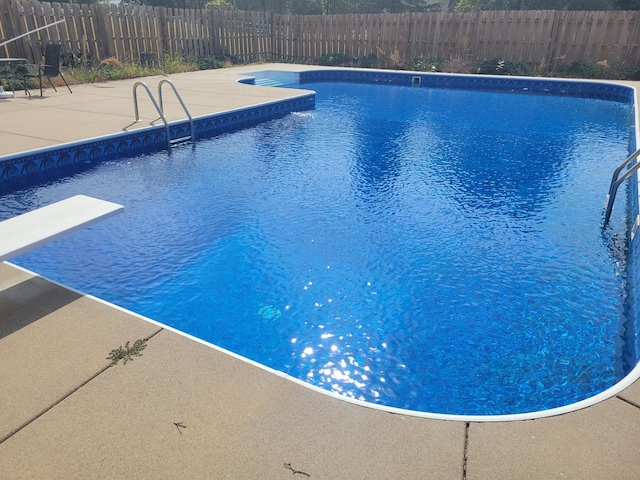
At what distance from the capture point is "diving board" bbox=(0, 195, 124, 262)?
8.95ft

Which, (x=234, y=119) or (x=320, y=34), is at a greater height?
(x=320, y=34)

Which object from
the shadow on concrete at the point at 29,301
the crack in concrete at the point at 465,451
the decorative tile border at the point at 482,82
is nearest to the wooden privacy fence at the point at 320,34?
the decorative tile border at the point at 482,82

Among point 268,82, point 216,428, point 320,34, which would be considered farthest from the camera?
point 320,34

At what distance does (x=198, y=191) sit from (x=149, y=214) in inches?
32.8

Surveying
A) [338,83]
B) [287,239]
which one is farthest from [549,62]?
[287,239]

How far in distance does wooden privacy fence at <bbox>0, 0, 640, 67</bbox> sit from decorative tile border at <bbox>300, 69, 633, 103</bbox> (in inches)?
81.5

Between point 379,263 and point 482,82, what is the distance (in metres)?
12.2

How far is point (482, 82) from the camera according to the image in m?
14.1

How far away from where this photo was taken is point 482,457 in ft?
5.80

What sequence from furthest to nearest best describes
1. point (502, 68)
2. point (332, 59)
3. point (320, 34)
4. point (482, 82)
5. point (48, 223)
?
point (320, 34) → point (332, 59) → point (502, 68) → point (482, 82) → point (48, 223)

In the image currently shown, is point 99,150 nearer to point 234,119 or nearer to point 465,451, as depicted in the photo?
point 234,119

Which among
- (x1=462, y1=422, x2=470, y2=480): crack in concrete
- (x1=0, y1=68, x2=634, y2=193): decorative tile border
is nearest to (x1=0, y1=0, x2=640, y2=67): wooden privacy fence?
(x1=0, y1=68, x2=634, y2=193): decorative tile border

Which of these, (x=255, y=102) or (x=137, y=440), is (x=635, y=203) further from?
(x=255, y=102)

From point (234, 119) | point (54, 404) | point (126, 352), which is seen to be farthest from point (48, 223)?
point (234, 119)
